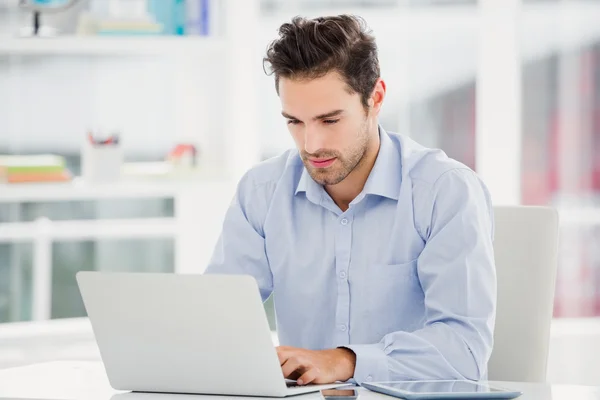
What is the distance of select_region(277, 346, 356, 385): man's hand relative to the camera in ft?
4.85

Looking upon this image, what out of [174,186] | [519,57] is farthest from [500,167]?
[174,186]

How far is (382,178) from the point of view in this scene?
1.89m

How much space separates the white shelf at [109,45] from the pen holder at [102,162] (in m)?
0.33

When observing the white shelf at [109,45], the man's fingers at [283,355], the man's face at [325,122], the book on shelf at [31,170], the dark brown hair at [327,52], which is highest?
the white shelf at [109,45]

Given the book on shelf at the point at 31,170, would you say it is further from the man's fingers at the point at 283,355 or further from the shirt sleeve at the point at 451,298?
the man's fingers at the point at 283,355

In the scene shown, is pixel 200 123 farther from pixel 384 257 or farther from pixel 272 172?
pixel 384 257

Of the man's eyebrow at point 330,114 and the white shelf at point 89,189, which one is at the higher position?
the man's eyebrow at point 330,114

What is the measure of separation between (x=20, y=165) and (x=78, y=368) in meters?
1.75

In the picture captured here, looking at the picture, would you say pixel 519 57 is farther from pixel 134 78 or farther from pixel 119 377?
pixel 119 377

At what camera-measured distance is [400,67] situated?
375 cm

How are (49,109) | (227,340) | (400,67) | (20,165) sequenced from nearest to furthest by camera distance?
(227,340)
(20,165)
(49,109)
(400,67)

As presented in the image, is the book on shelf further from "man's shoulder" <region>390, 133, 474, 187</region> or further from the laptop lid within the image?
the laptop lid

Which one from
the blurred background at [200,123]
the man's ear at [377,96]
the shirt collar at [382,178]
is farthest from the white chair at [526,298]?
the blurred background at [200,123]

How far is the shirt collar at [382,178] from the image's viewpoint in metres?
1.88
